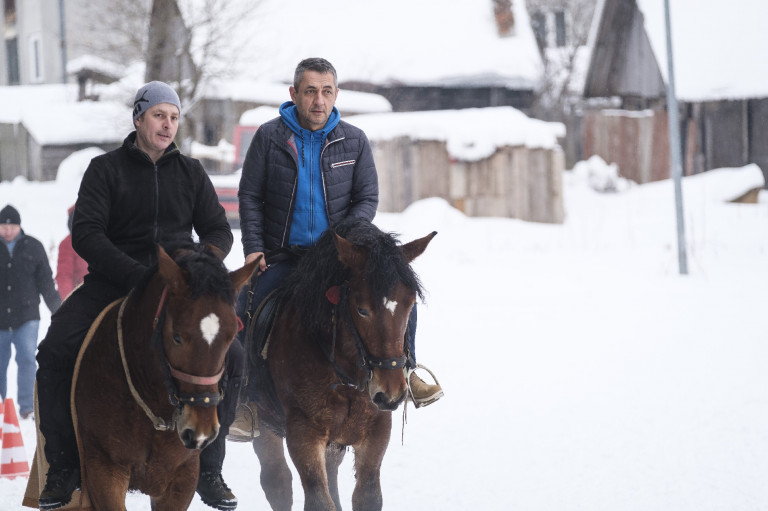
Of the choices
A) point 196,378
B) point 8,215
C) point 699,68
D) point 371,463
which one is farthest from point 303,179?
point 699,68

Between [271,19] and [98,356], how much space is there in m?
28.8

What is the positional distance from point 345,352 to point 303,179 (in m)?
1.13

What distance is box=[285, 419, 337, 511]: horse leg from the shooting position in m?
4.80

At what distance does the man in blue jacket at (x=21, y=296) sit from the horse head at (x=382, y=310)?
535 cm

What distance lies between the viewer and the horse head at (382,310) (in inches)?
175

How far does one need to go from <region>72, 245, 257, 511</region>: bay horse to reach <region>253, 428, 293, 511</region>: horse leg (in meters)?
1.68

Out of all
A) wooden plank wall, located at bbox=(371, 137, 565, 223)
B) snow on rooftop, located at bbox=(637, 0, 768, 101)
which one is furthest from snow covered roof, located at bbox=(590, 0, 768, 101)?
wooden plank wall, located at bbox=(371, 137, 565, 223)

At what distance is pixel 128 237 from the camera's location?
436 centimetres

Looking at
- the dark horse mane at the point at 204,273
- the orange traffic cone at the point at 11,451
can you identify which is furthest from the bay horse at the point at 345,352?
the orange traffic cone at the point at 11,451

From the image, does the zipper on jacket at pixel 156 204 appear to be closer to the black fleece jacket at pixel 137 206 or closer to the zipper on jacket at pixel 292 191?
the black fleece jacket at pixel 137 206

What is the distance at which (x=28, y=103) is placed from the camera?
85.2ft

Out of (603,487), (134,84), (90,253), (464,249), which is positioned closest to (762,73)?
(464,249)

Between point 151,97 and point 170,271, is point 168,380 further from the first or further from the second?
point 151,97

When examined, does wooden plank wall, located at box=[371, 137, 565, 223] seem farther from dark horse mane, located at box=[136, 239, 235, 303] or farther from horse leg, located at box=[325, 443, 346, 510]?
dark horse mane, located at box=[136, 239, 235, 303]
